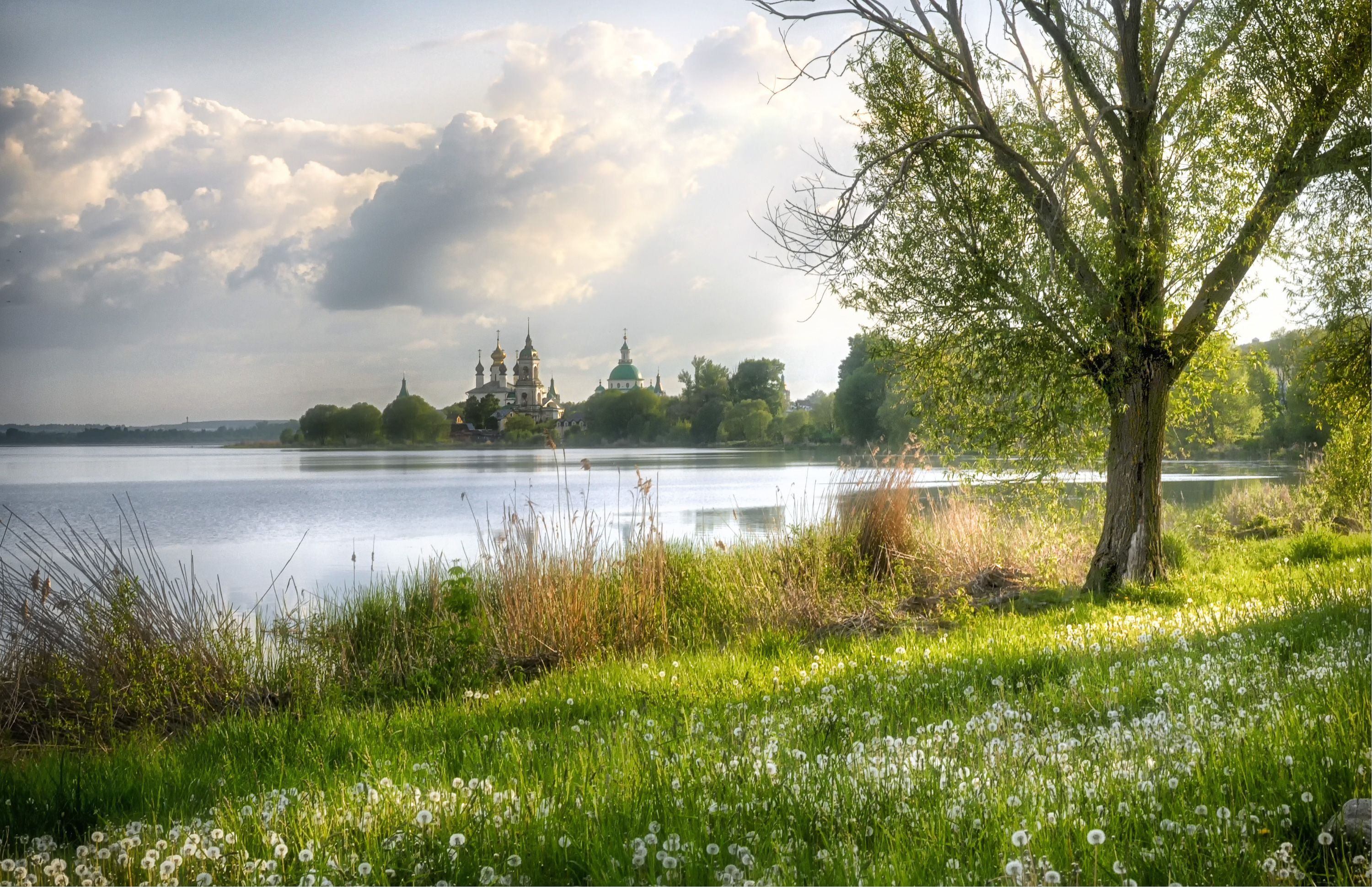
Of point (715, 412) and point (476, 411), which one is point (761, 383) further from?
point (476, 411)

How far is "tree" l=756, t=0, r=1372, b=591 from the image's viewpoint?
10.1 meters

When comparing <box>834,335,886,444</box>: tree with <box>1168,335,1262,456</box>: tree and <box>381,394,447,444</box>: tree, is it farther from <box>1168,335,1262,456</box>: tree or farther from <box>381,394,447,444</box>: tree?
<box>1168,335,1262,456</box>: tree

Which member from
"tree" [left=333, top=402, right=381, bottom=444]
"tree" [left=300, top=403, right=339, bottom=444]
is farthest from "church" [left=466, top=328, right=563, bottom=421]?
"tree" [left=300, top=403, right=339, bottom=444]

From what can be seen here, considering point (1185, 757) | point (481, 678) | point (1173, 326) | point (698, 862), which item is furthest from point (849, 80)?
point (698, 862)

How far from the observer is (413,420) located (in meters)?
52.4

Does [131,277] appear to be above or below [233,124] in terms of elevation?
below

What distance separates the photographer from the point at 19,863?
3561mm

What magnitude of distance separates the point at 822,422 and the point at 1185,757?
7774 cm

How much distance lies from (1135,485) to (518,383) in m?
62.6

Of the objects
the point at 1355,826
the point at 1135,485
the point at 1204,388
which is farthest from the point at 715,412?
the point at 1355,826

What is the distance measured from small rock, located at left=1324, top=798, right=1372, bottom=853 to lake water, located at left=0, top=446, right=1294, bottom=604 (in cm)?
803

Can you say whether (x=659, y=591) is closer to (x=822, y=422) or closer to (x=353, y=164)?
(x=353, y=164)

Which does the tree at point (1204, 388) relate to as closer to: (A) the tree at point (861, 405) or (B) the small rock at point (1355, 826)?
(B) the small rock at point (1355, 826)

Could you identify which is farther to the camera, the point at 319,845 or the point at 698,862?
the point at 319,845
